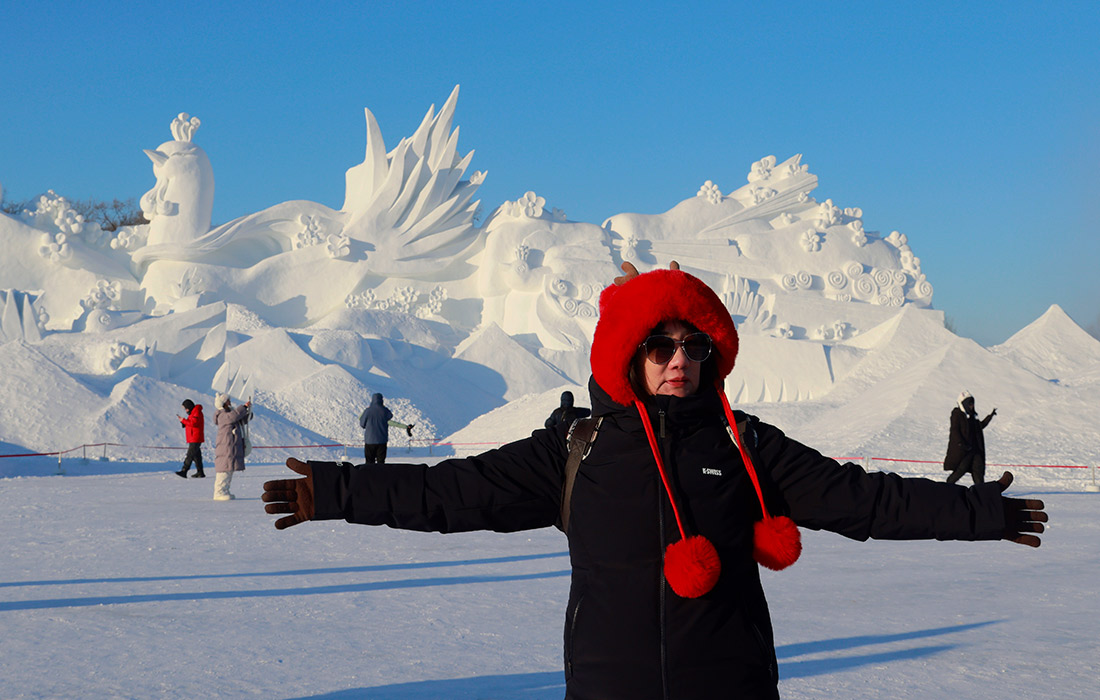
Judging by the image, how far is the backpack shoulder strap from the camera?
2.09m

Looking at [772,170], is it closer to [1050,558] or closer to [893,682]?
[1050,558]

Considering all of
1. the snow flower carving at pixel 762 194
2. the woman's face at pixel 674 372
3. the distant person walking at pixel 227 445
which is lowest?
the woman's face at pixel 674 372

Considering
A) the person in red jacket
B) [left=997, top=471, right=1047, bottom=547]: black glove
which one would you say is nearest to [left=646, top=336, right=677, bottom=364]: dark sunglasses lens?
[left=997, top=471, right=1047, bottom=547]: black glove

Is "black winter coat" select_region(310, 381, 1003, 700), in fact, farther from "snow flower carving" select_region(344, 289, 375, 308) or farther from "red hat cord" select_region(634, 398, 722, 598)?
"snow flower carving" select_region(344, 289, 375, 308)

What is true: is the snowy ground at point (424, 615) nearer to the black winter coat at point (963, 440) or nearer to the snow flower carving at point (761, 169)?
the black winter coat at point (963, 440)

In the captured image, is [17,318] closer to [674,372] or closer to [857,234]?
[857,234]

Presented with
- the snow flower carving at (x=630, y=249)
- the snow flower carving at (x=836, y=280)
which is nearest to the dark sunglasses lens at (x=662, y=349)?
the snow flower carving at (x=630, y=249)

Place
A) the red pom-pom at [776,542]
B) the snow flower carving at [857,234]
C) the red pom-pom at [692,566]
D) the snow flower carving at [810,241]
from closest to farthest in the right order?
the red pom-pom at [692,566] → the red pom-pom at [776,542] → the snow flower carving at [810,241] → the snow flower carving at [857,234]

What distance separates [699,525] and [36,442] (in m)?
20.9

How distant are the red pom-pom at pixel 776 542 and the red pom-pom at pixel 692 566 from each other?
14 cm

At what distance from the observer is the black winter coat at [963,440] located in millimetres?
10625

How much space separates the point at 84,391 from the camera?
22.1 metres

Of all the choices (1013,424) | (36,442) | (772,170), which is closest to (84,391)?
(36,442)

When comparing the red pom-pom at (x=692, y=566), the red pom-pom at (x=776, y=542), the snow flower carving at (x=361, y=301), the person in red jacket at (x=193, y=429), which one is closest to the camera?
the red pom-pom at (x=692, y=566)
